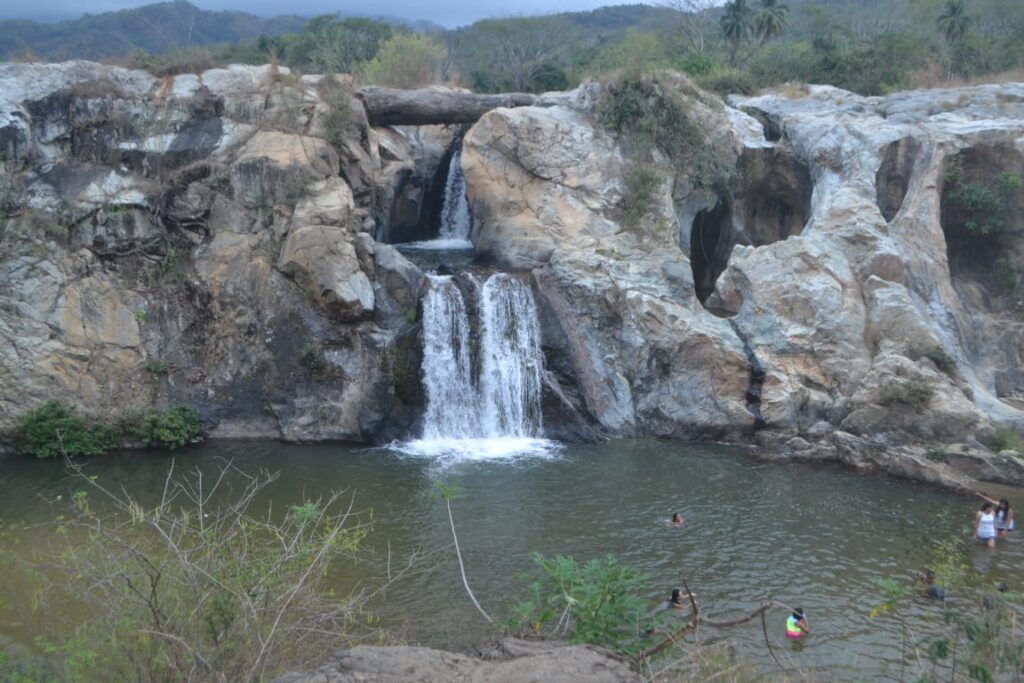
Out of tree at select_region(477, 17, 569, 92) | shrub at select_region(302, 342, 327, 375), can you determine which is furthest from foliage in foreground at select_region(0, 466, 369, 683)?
tree at select_region(477, 17, 569, 92)

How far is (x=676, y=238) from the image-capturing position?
20.2m

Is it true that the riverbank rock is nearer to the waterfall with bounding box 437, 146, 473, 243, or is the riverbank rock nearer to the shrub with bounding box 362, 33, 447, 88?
the waterfall with bounding box 437, 146, 473, 243

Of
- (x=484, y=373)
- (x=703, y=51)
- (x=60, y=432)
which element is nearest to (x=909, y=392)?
(x=484, y=373)

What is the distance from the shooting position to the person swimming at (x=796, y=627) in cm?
945

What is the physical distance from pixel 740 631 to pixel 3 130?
1787 centimetres

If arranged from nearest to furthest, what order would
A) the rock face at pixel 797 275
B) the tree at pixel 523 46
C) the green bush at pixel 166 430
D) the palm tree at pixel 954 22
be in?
the green bush at pixel 166 430 → the rock face at pixel 797 275 → the palm tree at pixel 954 22 → the tree at pixel 523 46

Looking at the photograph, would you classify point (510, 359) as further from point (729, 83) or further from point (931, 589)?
point (729, 83)

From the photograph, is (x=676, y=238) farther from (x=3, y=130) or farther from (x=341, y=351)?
(x=3, y=130)

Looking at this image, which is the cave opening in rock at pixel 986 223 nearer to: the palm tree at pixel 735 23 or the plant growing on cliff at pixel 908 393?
the plant growing on cliff at pixel 908 393

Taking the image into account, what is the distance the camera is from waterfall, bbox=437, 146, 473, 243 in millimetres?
24500

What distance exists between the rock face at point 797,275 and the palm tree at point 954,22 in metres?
13.9

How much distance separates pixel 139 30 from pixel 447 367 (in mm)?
75275

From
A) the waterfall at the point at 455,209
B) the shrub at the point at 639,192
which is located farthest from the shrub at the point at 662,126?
the waterfall at the point at 455,209

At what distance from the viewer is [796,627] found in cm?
948
